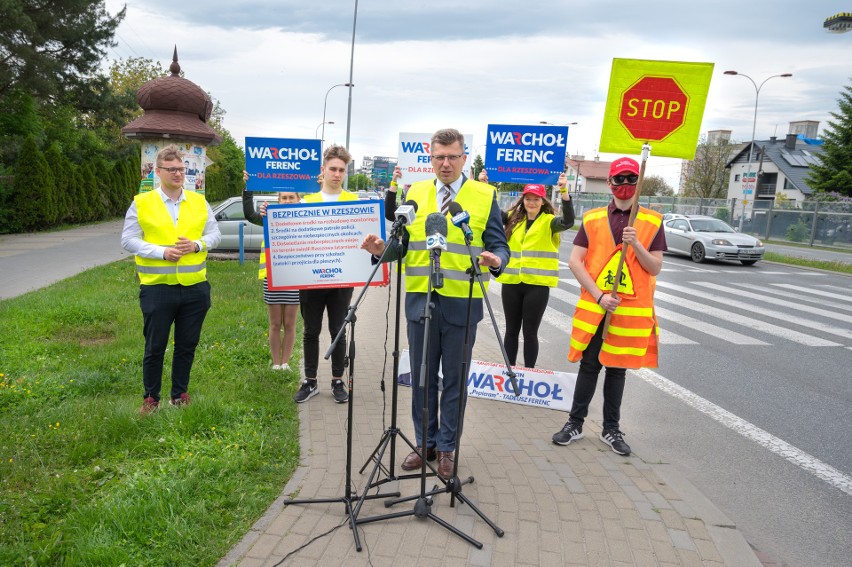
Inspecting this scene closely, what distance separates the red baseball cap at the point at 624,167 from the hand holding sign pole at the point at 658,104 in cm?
9

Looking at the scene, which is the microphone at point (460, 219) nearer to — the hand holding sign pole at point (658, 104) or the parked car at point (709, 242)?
the hand holding sign pole at point (658, 104)

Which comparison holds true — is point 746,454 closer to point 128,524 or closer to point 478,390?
Answer: point 478,390

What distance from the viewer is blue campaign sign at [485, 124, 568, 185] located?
351 inches

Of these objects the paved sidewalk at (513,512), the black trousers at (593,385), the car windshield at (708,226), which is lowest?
the paved sidewalk at (513,512)

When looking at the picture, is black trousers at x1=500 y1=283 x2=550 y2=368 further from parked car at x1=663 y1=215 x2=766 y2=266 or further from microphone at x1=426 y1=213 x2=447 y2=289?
parked car at x1=663 y1=215 x2=766 y2=266

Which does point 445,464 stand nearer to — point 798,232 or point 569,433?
point 569,433

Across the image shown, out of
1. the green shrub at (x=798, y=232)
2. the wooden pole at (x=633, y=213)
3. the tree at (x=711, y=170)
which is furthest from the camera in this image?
the tree at (x=711, y=170)

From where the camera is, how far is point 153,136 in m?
11.8

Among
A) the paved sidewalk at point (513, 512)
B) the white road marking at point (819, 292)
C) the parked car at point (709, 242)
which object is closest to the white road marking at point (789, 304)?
the white road marking at point (819, 292)

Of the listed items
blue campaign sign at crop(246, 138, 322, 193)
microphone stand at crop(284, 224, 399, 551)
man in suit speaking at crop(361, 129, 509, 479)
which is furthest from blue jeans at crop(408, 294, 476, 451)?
blue campaign sign at crop(246, 138, 322, 193)

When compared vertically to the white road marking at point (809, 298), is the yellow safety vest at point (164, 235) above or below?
above

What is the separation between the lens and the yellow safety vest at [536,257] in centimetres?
605

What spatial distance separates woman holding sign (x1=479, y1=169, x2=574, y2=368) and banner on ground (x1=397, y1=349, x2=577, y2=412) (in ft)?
1.23

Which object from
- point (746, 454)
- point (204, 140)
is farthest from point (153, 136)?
point (746, 454)
